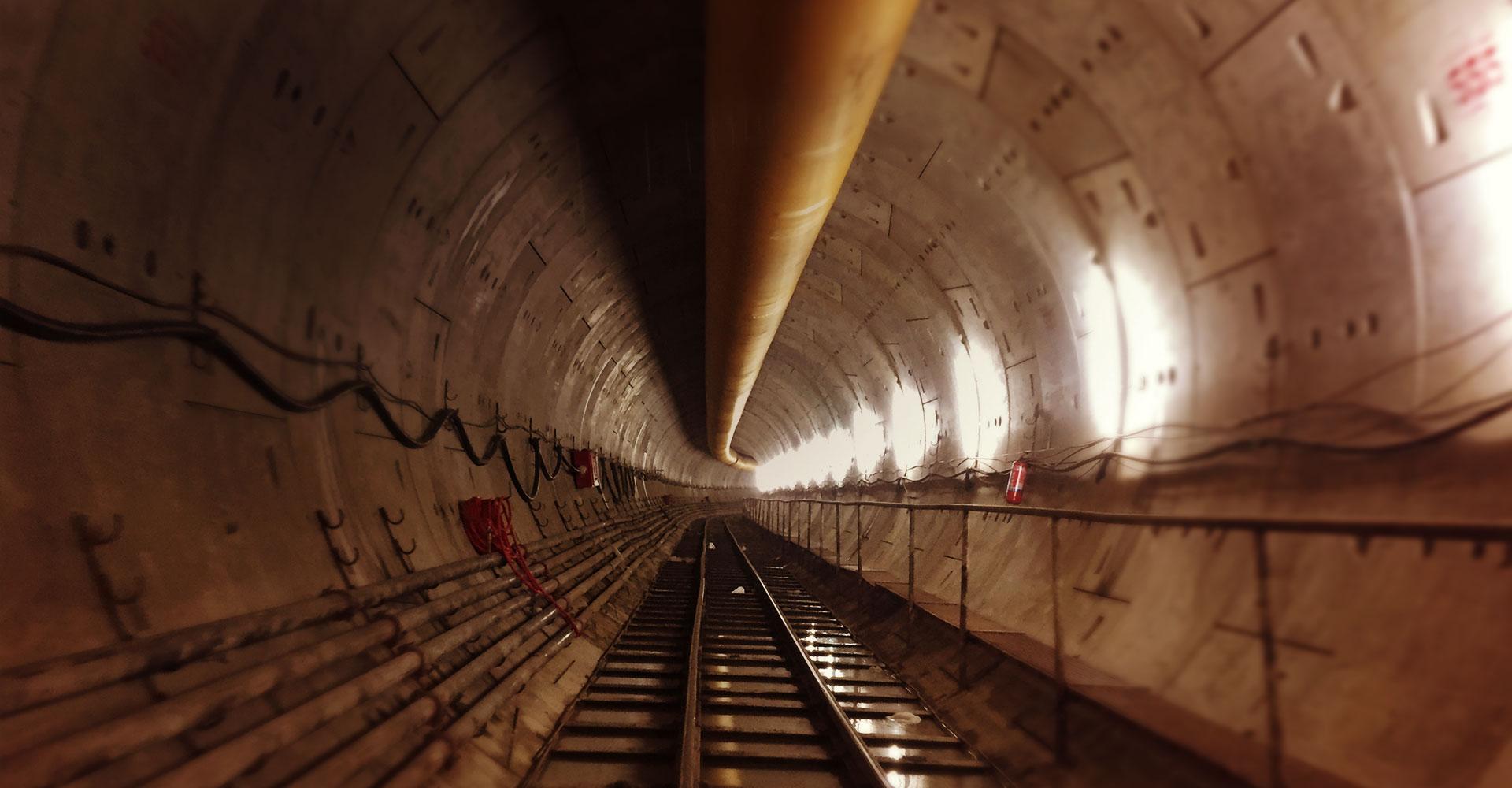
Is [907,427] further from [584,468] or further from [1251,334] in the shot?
[1251,334]

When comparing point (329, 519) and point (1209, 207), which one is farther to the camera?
point (1209, 207)

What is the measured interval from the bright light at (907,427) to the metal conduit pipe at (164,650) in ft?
27.9

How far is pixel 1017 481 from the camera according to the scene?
765 centimetres

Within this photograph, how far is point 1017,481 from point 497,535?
4.71 m

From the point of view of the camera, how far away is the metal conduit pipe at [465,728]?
348cm

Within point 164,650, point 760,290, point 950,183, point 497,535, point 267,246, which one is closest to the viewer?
point 164,650

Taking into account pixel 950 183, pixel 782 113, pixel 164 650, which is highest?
pixel 950 183

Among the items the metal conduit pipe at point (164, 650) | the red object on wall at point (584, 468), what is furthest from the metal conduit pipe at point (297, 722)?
the red object on wall at point (584, 468)

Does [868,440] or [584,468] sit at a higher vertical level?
[868,440]

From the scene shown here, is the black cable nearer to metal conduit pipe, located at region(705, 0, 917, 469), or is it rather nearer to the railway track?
the railway track

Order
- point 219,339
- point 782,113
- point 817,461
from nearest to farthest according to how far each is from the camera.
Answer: point 219,339
point 782,113
point 817,461

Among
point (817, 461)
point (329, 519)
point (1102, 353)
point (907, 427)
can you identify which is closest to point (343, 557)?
point (329, 519)

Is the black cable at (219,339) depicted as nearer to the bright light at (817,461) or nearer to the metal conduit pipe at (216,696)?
the metal conduit pipe at (216,696)

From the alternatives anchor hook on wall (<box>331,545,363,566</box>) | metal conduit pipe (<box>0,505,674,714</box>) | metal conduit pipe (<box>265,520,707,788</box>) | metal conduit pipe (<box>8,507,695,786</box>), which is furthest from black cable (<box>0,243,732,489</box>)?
metal conduit pipe (<box>265,520,707,788</box>)
